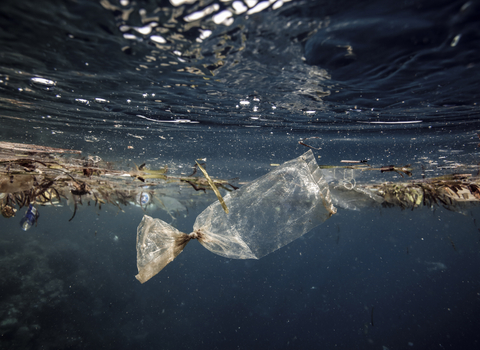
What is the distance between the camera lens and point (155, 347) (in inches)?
1061

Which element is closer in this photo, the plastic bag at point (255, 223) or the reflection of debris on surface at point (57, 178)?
the plastic bag at point (255, 223)

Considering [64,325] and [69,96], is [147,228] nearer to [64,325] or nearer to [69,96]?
[69,96]

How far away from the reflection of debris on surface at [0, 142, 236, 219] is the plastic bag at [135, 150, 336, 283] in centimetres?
147

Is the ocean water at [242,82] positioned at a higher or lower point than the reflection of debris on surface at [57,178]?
higher

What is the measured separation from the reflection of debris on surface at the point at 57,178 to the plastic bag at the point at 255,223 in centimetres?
147

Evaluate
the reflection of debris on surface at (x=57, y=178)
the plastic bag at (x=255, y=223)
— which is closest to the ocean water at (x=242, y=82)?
the reflection of debris on surface at (x=57, y=178)

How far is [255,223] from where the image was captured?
347 centimetres

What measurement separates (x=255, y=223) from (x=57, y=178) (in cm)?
710

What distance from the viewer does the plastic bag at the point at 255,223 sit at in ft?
11.0

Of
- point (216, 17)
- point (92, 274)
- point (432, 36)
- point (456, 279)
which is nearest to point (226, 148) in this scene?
point (216, 17)

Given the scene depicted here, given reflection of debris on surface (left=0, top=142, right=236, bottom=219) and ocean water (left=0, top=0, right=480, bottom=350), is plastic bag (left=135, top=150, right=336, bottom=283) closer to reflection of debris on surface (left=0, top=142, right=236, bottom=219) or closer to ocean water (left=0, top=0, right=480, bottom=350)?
reflection of debris on surface (left=0, top=142, right=236, bottom=219)

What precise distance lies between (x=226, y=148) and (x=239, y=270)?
94.4 m

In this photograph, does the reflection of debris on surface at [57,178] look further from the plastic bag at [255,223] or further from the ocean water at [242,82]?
the plastic bag at [255,223]

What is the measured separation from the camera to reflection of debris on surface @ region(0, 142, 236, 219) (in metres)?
6.41
